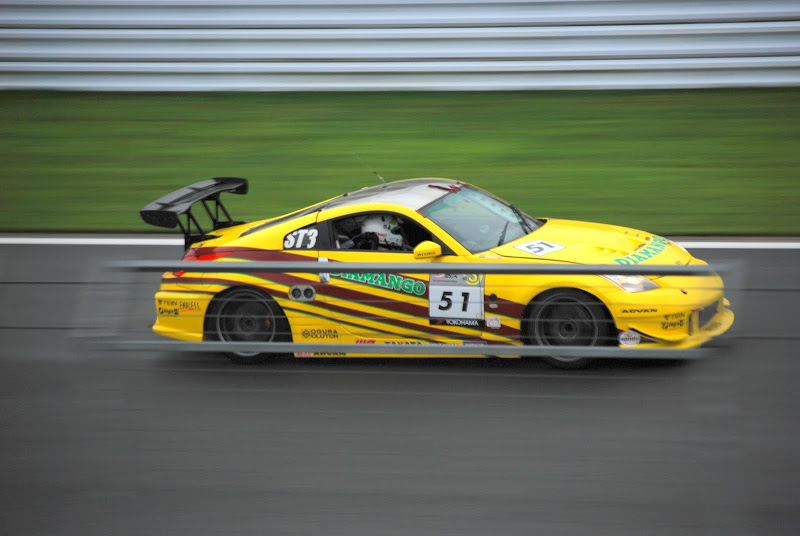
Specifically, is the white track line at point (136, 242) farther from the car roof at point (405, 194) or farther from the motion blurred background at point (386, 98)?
the car roof at point (405, 194)

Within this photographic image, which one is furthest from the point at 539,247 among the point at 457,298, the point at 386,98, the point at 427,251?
the point at 386,98

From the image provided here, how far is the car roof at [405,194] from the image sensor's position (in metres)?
6.51

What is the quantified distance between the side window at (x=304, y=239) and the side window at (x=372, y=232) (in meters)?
0.13

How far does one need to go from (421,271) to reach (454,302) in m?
1.44

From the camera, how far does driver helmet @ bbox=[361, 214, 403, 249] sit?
21.0ft

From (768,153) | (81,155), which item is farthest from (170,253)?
(768,153)

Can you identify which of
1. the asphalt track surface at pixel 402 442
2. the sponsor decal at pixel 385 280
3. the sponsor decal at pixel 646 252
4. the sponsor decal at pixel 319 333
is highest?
the sponsor decal at pixel 646 252

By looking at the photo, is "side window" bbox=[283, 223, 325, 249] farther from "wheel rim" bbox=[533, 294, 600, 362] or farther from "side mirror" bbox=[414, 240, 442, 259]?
"wheel rim" bbox=[533, 294, 600, 362]

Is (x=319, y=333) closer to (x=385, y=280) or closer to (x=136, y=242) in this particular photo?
(x=385, y=280)

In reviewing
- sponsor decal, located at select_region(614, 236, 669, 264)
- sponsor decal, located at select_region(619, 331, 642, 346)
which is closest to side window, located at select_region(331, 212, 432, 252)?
sponsor decal, located at select_region(614, 236, 669, 264)

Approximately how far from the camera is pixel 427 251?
605 cm

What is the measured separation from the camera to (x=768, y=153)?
35.2 feet

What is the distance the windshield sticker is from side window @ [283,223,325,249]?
1.45m

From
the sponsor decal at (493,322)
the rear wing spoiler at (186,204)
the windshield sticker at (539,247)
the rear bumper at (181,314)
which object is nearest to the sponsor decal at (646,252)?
the windshield sticker at (539,247)
